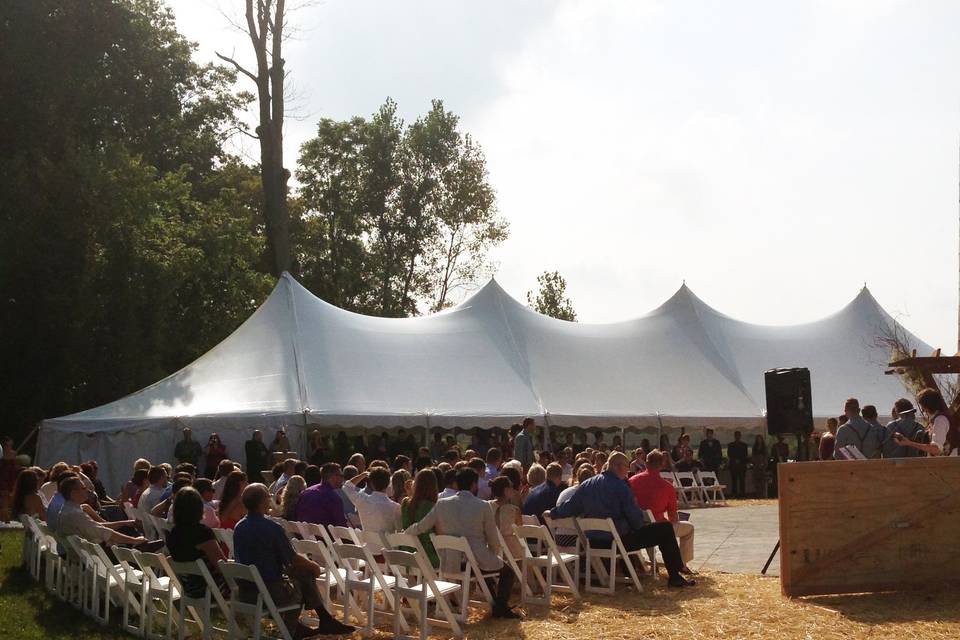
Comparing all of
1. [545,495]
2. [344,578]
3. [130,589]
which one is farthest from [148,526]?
[545,495]

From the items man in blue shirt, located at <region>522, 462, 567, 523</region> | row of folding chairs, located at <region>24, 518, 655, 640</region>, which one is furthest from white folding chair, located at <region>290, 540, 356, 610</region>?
man in blue shirt, located at <region>522, 462, 567, 523</region>

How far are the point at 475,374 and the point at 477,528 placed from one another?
42.1 feet

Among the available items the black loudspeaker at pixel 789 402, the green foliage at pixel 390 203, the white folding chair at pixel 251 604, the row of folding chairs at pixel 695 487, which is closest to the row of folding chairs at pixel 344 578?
the white folding chair at pixel 251 604

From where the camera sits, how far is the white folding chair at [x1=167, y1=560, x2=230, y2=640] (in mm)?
6988

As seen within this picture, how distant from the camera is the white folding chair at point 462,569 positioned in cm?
801

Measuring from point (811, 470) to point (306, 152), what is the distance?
33865mm

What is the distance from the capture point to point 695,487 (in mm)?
20031

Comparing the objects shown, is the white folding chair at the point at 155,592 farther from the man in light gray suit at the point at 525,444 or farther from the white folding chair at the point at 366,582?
the man in light gray suit at the point at 525,444

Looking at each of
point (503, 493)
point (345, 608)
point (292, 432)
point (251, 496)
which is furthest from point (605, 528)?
point (292, 432)

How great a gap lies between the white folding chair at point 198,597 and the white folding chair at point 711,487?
13.9 metres

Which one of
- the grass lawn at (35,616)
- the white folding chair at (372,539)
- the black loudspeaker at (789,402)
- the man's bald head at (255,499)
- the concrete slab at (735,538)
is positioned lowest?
the grass lawn at (35,616)

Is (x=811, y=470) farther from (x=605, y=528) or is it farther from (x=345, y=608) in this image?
(x=345, y=608)

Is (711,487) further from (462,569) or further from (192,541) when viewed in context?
(192,541)

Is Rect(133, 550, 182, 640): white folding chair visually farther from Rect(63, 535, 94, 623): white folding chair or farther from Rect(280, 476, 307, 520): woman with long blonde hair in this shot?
Rect(280, 476, 307, 520): woman with long blonde hair
